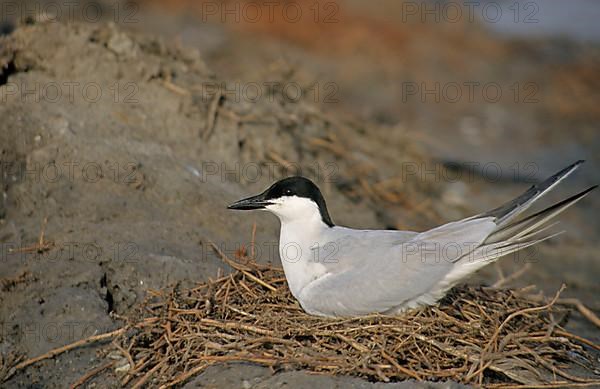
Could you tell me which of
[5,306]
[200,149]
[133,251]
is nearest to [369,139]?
[200,149]

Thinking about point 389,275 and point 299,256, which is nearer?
point 389,275

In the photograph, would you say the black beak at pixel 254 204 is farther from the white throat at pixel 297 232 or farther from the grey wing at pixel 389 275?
the grey wing at pixel 389 275

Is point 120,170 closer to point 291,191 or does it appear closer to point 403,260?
point 291,191

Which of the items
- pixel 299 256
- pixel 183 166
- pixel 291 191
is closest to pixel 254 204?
pixel 291 191

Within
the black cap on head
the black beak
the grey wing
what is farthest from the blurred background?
the grey wing

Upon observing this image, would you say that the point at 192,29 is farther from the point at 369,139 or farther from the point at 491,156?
the point at 369,139

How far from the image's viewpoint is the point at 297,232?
5.54 metres

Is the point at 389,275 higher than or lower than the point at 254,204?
lower

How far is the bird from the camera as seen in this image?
5.12 meters

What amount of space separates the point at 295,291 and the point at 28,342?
5.45 ft

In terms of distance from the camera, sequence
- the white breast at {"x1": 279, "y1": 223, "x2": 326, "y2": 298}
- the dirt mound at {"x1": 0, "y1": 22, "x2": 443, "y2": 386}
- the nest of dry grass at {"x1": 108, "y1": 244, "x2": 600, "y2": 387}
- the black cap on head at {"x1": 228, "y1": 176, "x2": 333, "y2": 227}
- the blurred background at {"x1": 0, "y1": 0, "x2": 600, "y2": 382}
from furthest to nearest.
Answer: the blurred background at {"x1": 0, "y1": 0, "x2": 600, "y2": 382}, the dirt mound at {"x1": 0, "y1": 22, "x2": 443, "y2": 386}, the black cap on head at {"x1": 228, "y1": 176, "x2": 333, "y2": 227}, the white breast at {"x1": 279, "y1": 223, "x2": 326, "y2": 298}, the nest of dry grass at {"x1": 108, "y1": 244, "x2": 600, "y2": 387}

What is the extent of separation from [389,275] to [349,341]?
0.48 m

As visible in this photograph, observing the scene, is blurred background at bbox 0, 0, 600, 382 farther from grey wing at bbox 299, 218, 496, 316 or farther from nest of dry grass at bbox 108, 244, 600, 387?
grey wing at bbox 299, 218, 496, 316

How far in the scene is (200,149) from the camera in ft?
24.4
